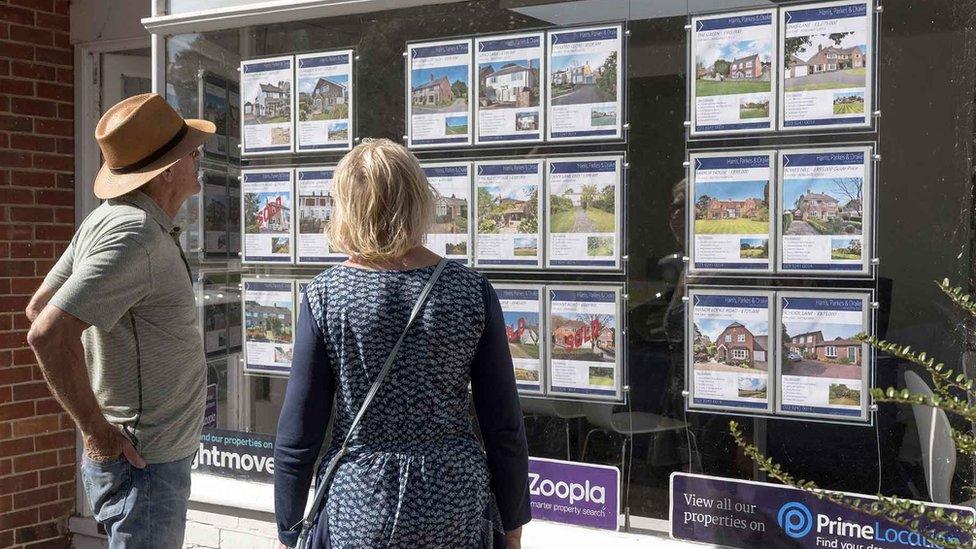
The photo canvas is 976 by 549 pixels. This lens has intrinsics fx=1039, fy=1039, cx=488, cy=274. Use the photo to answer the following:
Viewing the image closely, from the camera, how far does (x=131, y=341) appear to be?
10.4 feet

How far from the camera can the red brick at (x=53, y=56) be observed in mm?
5890

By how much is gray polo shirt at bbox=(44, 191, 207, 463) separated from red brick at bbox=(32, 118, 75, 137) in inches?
116

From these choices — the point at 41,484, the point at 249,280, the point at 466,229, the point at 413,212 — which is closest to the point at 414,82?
the point at 466,229

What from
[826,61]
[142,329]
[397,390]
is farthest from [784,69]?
[142,329]

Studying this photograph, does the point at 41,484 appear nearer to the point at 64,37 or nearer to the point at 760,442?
the point at 64,37

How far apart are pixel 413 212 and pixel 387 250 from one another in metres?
0.11

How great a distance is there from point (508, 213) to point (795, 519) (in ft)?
5.13

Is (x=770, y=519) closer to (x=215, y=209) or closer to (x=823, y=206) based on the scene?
(x=823, y=206)

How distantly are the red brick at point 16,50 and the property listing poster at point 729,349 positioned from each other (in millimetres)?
4081

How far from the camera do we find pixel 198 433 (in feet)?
11.1

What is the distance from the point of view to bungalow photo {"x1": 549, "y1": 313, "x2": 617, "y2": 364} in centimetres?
395

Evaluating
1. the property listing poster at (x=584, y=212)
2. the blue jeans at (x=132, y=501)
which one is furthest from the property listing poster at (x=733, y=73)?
the blue jeans at (x=132, y=501)

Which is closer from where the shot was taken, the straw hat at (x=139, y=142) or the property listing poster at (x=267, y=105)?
the straw hat at (x=139, y=142)

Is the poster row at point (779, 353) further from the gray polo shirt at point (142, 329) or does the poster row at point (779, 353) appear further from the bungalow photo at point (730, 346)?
the gray polo shirt at point (142, 329)
